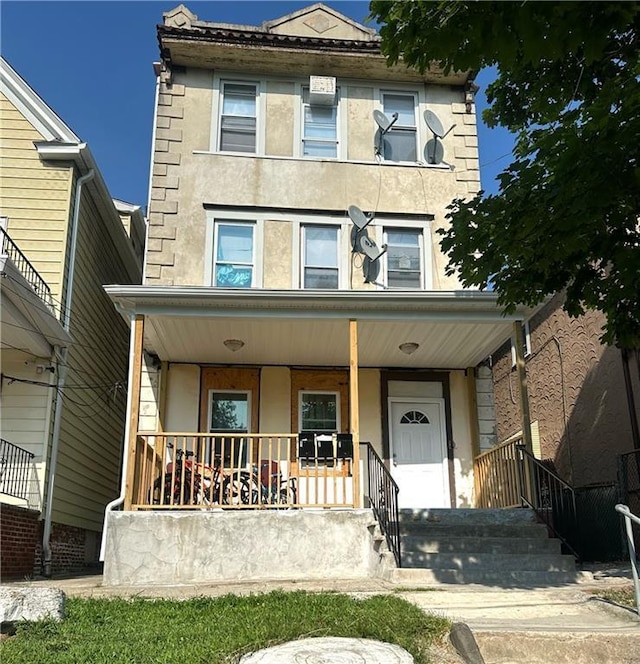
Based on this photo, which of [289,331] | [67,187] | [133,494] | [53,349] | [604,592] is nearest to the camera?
[604,592]

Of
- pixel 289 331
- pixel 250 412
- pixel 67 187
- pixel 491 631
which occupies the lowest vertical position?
pixel 491 631

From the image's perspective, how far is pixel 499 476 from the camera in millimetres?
9922

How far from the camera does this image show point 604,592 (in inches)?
248

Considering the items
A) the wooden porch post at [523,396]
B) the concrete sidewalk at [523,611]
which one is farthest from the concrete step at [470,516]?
the concrete sidewalk at [523,611]

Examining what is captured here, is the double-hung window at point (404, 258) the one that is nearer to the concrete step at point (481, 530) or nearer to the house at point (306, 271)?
the house at point (306, 271)

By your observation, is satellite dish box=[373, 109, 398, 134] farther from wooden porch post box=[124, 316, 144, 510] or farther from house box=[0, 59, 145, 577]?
wooden porch post box=[124, 316, 144, 510]

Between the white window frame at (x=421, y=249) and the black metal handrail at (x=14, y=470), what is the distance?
19.8 ft

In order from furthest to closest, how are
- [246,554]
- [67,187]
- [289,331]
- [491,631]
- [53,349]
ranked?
[67,187], [53,349], [289,331], [246,554], [491,631]

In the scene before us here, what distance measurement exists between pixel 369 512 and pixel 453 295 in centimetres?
300

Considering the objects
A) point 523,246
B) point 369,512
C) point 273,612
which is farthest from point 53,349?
point 523,246

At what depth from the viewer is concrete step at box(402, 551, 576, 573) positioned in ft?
24.5

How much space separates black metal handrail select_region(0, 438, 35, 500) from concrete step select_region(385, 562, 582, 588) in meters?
5.36

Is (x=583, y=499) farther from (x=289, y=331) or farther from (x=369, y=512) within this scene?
(x=289, y=331)

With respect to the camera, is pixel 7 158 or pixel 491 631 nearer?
pixel 491 631
